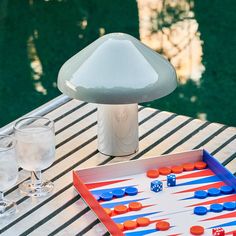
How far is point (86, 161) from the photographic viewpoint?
229cm

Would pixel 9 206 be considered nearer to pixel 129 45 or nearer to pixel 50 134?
pixel 50 134

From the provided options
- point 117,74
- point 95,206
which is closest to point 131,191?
point 95,206

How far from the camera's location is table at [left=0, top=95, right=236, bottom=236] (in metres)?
1.98

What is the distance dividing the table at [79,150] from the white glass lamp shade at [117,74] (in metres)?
0.21

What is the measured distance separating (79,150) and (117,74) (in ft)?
0.99

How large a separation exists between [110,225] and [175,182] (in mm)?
308

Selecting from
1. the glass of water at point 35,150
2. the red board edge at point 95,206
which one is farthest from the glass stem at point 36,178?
the red board edge at point 95,206

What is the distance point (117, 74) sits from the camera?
2201mm

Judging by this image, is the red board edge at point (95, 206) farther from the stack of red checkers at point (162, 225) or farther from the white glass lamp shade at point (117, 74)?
the white glass lamp shade at point (117, 74)

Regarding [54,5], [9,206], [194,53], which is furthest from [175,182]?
[54,5]

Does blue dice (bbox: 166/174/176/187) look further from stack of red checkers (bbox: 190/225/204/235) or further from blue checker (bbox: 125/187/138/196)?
stack of red checkers (bbox: 190/225/204/235)

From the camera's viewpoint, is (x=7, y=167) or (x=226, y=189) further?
(x=226, y=189)

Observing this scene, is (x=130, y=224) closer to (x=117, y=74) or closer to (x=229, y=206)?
(x=229, y=206)

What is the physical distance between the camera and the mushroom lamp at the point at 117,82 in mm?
2186
